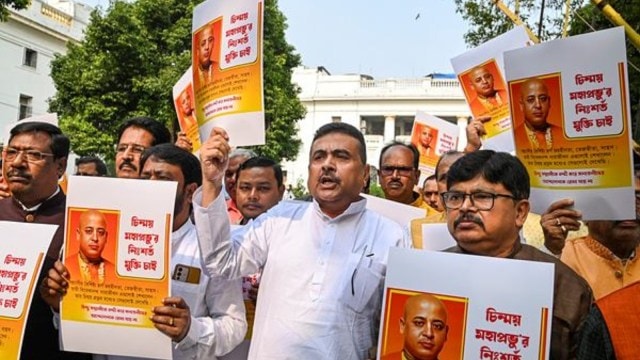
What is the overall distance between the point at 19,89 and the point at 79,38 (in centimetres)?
A: 451

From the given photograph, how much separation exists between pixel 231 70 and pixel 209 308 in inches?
39.3

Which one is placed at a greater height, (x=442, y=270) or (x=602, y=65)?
(x=602, y=65)

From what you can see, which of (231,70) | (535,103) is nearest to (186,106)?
(231,70)

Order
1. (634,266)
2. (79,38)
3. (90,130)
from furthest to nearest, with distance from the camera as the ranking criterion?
(79,38) → (90,130) → (634,266)

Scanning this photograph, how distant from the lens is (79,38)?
104ft

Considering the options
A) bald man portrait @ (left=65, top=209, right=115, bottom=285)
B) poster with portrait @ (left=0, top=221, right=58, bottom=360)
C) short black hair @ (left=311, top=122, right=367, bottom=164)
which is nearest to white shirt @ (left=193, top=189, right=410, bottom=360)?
short black hair @ (left=311, top=122, right=367, bottom=164)

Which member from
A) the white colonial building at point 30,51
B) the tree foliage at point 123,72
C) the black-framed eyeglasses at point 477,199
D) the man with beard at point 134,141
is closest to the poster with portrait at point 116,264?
the black-framed eyeglasses at point 477,199

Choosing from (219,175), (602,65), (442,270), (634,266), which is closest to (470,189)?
(442,270)

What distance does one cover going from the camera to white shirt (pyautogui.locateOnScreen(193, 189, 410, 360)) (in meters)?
2.46

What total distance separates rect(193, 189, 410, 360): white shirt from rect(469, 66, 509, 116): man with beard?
1.79 m

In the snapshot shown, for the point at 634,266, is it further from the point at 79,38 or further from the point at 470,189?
the point at 79,38

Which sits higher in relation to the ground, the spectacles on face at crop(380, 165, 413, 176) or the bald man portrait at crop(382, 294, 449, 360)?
the spectacles on face at crop(380, 165, 413, 176)

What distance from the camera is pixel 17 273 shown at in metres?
2.42

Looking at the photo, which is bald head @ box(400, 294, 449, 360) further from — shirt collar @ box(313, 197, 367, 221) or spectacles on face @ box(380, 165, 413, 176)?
spectacles on face @ box(380, 165, 413, 176)
